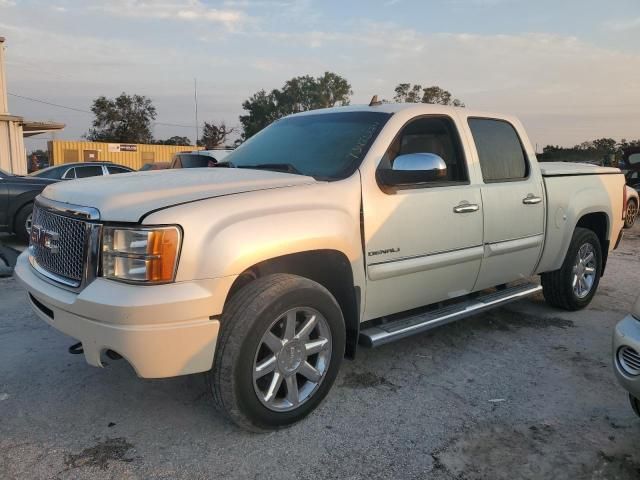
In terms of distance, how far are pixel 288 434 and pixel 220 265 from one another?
1.06 metres

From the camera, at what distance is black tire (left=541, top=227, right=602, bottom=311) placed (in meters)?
5.04

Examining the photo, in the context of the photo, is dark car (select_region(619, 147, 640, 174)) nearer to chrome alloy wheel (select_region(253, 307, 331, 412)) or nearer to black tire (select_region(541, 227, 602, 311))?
black tire (select_region(541, 227, 602, 311))

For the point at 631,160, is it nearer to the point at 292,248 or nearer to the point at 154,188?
the point at 292,248

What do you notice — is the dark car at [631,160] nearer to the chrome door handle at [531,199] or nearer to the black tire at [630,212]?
the black tire at [630,212]

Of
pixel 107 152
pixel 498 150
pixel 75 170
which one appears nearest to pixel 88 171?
pixel 75 170

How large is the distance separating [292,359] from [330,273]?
585 millimetres

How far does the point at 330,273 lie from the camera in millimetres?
3246

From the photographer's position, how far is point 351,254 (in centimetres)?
312

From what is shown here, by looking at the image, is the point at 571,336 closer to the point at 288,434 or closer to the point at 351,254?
the point at 351,254

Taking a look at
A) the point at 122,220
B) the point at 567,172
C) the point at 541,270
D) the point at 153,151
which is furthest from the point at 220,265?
the point at 153,151

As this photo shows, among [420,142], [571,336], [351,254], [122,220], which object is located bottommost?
[571,336]

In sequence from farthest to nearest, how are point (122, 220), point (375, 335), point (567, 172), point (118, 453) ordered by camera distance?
1. point (567, 172)
2. point (375, 335)
3. point (118, 453)
4. point (122, 220)

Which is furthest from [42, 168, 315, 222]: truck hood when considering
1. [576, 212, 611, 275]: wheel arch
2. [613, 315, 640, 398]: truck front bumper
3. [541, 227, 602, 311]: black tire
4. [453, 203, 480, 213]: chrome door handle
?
[576, 212, 611, 275]: wheel arch

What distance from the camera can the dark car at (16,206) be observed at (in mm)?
8656
